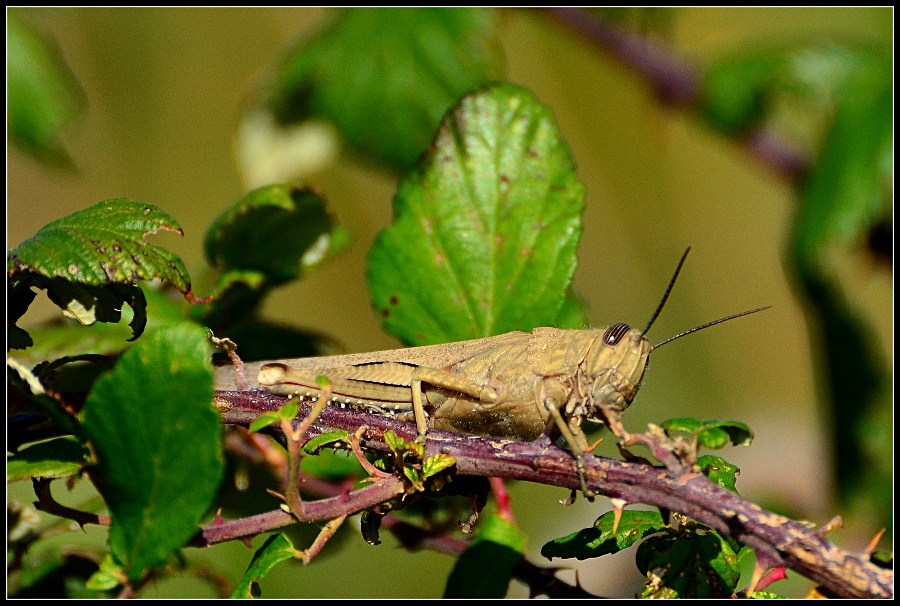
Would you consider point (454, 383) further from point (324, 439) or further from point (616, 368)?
point (324, 439)

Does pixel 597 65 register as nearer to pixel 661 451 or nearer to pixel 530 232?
pixel 530 232

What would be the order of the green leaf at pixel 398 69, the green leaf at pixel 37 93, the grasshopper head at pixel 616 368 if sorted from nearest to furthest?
the grasshopper head at pixel 616 368
the green leaf at pixel 37 93
the green leaf at pixel 398 69

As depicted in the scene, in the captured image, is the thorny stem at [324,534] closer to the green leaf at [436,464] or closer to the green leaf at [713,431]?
the green leaf at [436,464]

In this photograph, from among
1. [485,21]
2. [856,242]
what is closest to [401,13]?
[485,21]

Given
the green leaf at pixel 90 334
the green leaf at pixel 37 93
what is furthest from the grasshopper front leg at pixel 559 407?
the green leaf at pixel 37 93

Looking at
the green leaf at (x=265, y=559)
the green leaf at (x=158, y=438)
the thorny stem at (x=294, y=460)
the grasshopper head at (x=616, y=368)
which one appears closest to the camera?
the green leaf at (x=158, y=438)

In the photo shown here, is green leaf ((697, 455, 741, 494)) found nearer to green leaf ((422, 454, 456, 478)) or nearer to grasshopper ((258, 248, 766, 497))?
grasshopper ((258, 248, 766, 497))

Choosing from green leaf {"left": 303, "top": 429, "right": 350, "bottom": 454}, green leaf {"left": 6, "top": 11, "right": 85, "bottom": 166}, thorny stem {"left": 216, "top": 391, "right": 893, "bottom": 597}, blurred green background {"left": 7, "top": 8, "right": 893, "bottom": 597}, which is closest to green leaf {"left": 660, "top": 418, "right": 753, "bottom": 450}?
thorny stem {"left": 216, "top": 391, "right": 893, "bottom": 597}

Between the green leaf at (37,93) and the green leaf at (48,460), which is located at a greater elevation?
the green leaf at (37,93)

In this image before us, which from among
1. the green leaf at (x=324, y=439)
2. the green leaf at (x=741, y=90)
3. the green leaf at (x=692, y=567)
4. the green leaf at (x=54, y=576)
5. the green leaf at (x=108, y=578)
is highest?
the green leaf at (x=741, y=90)
